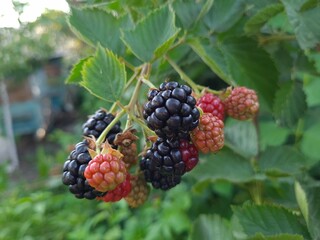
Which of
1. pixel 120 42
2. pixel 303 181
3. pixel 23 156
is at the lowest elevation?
pixel 303 181

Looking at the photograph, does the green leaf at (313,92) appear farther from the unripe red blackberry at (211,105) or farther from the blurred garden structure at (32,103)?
the blurred garden structure at (32,103)

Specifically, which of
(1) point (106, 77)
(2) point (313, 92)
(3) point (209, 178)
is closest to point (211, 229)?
(3) point (209, 178)

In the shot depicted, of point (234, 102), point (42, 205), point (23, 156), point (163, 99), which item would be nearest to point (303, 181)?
point (234, 102)

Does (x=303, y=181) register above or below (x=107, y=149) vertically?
below

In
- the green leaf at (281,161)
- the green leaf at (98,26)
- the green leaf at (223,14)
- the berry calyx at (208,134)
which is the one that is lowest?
the green leaf at (281,161)

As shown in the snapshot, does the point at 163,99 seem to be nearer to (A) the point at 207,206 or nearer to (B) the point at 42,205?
(A) the point at 207,206

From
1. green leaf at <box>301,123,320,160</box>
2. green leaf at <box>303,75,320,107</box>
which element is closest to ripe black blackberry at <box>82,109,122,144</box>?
green leaf at <box>301,123,320,160</box>

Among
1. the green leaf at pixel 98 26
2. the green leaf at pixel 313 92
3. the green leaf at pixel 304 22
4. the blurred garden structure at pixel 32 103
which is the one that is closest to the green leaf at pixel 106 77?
the green leaf at pixel 98 26
